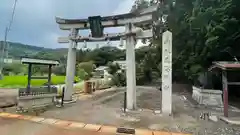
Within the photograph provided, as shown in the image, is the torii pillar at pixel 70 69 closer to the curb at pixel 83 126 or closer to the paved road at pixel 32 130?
the curb at pixel 83 126

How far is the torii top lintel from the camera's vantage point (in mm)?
7073

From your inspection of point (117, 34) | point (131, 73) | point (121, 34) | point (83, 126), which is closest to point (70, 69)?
point (117, 34)

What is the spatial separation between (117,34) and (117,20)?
0.61 meters

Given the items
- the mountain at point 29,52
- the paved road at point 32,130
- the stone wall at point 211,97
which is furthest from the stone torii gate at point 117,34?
the mountain at point 29,52

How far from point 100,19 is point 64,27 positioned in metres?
2.05

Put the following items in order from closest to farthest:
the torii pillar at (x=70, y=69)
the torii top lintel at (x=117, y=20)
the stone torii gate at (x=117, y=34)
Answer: the torii top lintel at (x=117, y=20) → the stone torii gate at (x=117, y=34) → the torii pillar at (x=70, y=69)

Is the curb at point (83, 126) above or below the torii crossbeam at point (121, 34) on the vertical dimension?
below

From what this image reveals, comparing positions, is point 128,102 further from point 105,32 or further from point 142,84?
point 142,84

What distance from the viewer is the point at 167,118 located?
6.06m

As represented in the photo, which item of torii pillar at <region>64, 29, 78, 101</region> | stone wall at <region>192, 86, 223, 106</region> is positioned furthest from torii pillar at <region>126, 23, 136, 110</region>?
stone wall at <region>192, 86, 223, 106</region>

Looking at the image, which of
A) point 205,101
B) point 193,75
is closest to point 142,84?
point 193,75

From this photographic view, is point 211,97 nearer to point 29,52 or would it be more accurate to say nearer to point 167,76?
point 167,76

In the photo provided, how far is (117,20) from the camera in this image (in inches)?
311

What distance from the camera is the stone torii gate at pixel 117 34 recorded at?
7188 mm
